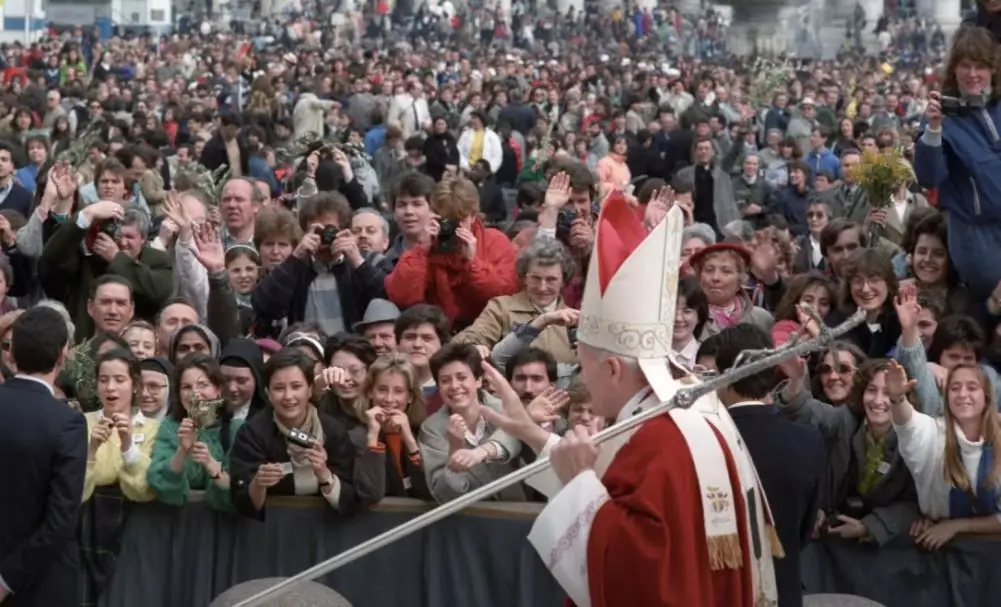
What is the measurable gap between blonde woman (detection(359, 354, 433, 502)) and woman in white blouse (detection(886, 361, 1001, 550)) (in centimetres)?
182

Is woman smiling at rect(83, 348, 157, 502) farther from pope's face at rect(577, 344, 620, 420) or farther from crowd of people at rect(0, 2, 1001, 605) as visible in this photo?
pope's face at rect(577, 344, 620, 420)

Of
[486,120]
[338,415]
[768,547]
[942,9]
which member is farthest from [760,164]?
[942,9]

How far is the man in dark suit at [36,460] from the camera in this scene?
8.23 m

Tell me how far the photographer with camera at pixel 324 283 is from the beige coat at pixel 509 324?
0.73 metres

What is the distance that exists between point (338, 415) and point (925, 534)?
2450 millimetres

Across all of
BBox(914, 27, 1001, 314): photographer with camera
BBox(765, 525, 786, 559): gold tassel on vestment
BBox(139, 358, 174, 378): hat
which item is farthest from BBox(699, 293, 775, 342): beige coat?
BBox(765, 525, 786, 559): gold tassel on vestment

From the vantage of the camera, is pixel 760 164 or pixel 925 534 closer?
pixel 925 534

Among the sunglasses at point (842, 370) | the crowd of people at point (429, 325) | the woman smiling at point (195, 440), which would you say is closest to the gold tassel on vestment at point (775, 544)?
the crowd of people at point (429, 325)

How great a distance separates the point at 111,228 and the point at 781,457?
5.28 meters

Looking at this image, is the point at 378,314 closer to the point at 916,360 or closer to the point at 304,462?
the point at 304,462

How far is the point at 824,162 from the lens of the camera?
20.4 meters

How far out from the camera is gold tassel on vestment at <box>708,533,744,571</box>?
6238 millimetres

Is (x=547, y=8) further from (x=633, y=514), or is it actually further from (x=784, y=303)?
(x=633, y=514)

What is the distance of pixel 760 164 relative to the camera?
65.6 ft
